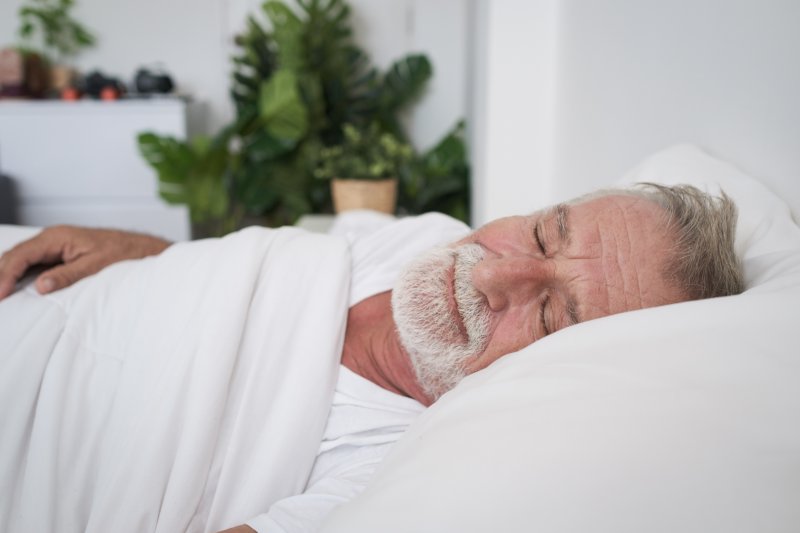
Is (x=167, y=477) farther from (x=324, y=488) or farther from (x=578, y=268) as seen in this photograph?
(x=578, y=268)

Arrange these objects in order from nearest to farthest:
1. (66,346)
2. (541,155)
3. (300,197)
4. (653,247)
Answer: (653,247), (66,346), (541,155), (300,197)

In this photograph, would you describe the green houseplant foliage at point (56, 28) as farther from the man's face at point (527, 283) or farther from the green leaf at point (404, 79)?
the man's face at point (527, 283)

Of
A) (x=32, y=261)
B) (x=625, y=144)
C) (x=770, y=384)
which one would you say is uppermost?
(x=625, y=144)

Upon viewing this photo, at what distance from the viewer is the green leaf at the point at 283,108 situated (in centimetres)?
386

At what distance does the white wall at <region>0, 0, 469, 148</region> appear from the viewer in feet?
15.2

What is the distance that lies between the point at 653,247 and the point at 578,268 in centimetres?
12

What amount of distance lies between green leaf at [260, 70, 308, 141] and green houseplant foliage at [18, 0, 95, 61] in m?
1.60

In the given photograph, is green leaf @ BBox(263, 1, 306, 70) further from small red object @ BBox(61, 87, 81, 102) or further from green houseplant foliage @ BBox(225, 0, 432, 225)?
small red object @ BBox(61, 87, 81, 102)

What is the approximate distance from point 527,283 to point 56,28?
4.59 meters

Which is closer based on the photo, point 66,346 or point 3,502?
point 3,502

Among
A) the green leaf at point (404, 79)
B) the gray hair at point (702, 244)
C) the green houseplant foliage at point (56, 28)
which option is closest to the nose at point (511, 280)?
the gray hair at point (702, 244)

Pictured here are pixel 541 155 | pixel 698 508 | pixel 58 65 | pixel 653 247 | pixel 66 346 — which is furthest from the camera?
pixel 58 65

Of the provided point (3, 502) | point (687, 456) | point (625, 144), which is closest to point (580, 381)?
point (687, 456)

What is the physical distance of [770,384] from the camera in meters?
0.62
